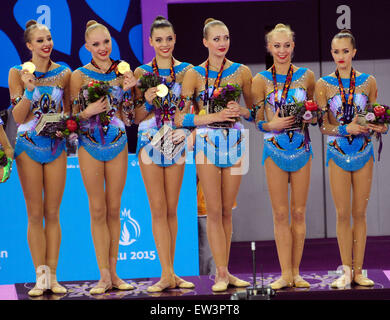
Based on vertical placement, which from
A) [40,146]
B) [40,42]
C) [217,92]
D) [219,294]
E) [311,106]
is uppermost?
[40,42]

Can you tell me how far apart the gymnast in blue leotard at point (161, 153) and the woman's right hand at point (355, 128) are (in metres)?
1.12

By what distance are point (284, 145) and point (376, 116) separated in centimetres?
63

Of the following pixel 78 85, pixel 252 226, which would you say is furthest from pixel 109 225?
→ pixel 252 226

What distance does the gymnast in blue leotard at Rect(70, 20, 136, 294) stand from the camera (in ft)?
15.2

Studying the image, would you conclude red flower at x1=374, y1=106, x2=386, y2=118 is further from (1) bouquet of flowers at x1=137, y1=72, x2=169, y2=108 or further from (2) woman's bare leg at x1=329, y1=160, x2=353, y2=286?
(1) bouquet of flowers at x1=137, y1=72, x2=169, y2=108

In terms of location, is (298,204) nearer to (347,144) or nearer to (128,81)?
(347,144)

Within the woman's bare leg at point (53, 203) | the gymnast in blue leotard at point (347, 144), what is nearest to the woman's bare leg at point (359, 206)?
the gymnast in blue leotard at point (347, 144)

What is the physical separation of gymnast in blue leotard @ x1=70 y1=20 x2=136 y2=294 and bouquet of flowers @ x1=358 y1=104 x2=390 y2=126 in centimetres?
155

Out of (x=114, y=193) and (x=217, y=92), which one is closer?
(x=217, y=92)

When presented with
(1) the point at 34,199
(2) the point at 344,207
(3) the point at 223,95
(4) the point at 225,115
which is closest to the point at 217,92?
(3) the point at 223,95

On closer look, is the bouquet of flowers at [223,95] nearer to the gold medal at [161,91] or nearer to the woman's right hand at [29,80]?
the gold medal at [161,91]

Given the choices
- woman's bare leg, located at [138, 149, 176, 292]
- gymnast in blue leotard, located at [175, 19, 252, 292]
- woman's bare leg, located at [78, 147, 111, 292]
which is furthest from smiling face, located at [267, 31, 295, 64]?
woman's bare leg, located at [78, 147, 111, 292]

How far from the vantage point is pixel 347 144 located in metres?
4.72
